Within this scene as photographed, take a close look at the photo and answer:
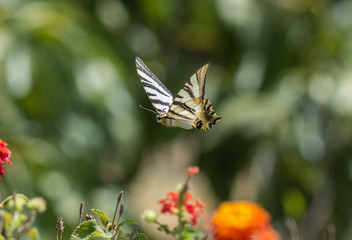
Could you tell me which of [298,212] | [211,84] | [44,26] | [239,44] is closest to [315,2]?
[239,44]

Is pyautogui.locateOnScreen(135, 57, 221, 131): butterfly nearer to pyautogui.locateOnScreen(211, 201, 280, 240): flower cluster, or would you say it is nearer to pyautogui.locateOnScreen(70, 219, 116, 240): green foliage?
pyautogui.locateOnScreen(211, 201, 280, 240): flower cluster

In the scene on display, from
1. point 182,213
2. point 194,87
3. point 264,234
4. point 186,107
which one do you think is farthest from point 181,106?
point 182,213

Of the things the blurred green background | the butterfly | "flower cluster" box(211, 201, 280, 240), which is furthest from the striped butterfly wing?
the blurred green background

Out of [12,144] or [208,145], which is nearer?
[12,144]

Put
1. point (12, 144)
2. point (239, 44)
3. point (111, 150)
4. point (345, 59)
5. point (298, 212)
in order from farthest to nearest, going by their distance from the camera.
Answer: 1. point (239, 44)
2. point (345, 59)
3. point (111, 150)
4. point (298, 212)
5. point (12, 144)

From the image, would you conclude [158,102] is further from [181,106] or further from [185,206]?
[185,206]

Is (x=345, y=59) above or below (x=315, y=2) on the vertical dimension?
below

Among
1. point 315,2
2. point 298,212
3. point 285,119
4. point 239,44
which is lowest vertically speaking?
point 298,212

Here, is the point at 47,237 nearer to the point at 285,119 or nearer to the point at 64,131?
the point at 64,131
